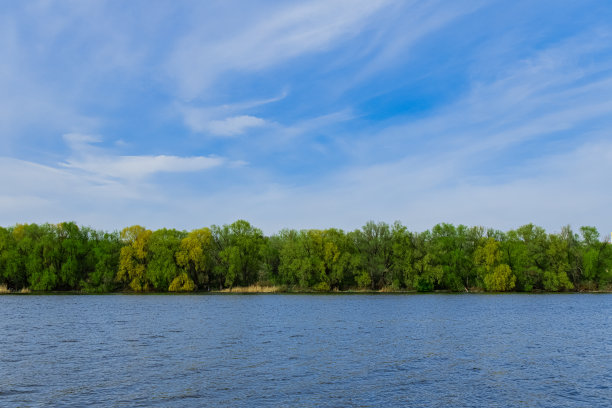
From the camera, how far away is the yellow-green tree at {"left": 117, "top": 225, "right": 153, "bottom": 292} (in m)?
125

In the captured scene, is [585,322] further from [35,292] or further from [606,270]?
[35,292]

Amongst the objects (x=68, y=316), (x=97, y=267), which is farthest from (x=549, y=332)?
(x=97, y=267)

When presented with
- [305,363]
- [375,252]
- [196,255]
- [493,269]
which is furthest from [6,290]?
[493,269]

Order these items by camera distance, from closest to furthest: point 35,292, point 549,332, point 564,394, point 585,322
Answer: point 564,394
point 549,332
point 585,322
point 35,292

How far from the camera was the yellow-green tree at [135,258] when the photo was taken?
125 m

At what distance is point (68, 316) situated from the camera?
61500mm

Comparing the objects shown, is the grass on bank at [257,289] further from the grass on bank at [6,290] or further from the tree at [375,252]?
the grass on bank at [6,290]

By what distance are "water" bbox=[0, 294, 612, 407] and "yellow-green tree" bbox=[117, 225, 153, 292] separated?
7218 centimetres

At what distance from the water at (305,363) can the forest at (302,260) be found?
2859 inches

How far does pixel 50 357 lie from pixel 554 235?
131211 mm

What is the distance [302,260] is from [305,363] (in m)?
96.7

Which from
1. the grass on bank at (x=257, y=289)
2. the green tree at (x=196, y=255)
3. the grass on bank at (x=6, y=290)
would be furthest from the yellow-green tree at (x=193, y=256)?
the grass on bank at (x=6, y=290)

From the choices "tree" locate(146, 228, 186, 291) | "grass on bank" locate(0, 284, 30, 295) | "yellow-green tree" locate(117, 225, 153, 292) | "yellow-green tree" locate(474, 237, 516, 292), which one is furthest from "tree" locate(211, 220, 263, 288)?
"yellow-green tree" locate(474, 237, 516, 292)

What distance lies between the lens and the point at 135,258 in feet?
417
